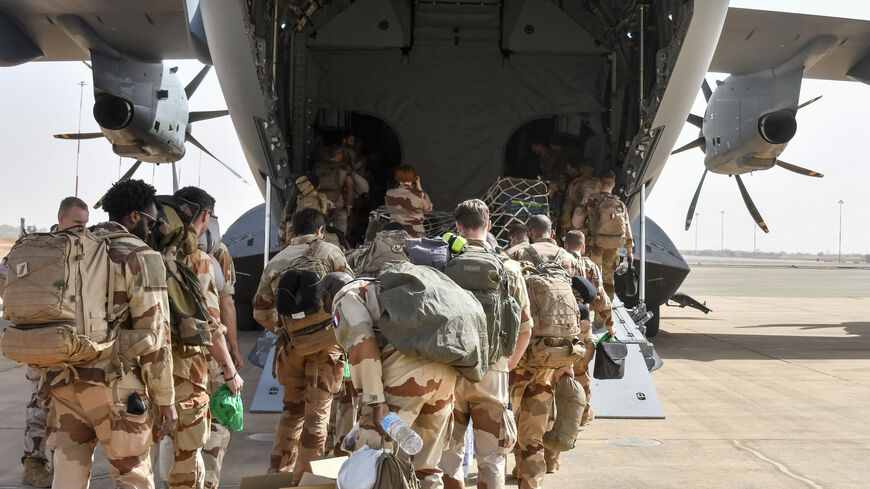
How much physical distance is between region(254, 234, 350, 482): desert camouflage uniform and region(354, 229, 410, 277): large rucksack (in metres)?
0.29

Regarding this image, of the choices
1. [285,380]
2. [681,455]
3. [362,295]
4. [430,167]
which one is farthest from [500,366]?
[430,167]

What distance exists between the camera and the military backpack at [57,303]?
293 centimetres

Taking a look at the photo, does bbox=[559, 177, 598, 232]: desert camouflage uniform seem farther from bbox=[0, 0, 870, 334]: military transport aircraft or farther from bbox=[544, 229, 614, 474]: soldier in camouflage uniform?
bbox=[544, 229, 614, 474]: soldier in camouflage uniform

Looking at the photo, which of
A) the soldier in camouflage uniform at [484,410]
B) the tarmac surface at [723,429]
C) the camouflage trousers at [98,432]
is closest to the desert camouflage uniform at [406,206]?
the tarmac surface at [723,429]

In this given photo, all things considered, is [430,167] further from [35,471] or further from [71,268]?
[71,268]

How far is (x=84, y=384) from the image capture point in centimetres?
307

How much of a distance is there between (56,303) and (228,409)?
108 cm

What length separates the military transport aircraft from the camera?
884cm

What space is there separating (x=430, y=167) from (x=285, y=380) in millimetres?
5262

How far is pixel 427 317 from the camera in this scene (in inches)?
120

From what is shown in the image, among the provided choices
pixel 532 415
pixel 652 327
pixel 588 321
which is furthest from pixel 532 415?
pixel 652 327

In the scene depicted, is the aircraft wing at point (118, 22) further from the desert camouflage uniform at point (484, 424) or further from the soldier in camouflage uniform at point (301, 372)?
the desert camouflage uniform at point (484, 424)

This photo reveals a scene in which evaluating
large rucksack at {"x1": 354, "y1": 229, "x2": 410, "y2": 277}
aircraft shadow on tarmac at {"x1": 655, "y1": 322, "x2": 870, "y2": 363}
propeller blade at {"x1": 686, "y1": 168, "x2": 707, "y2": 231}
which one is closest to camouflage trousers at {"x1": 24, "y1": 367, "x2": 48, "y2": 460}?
large rucksack at {"x1": 354, "y1": 229, "x2": 410, "y2": 277}

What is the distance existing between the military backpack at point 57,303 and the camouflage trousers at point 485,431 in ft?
4.83
